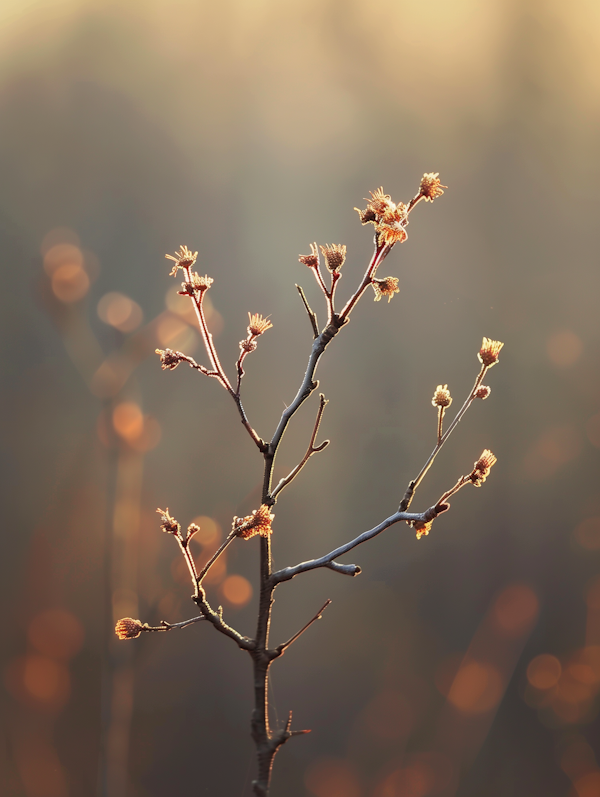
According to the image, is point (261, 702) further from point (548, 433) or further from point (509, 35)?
point (509, 35)

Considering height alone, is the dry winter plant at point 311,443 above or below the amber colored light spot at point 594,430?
below

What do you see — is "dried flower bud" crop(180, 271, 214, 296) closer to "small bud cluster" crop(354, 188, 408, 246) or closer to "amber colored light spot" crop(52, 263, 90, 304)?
"small bud cluster" crop(354, 188, 408, 246)

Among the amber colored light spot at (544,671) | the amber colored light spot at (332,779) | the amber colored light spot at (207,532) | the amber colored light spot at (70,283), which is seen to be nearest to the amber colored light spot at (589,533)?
the amber colored light spot at (544,671)

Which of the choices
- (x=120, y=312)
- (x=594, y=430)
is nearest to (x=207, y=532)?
(x=120, y=312)

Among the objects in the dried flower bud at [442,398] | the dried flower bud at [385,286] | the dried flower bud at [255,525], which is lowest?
the dried flower bud at [255,525]

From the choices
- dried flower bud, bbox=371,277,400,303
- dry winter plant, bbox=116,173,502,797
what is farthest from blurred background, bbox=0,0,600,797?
dried flower bud, bbox=371,277,400,303

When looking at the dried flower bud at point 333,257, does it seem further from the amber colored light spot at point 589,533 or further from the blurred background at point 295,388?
the amber colored light spot at point 589,533

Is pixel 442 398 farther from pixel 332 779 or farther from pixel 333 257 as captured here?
pixel 332 779

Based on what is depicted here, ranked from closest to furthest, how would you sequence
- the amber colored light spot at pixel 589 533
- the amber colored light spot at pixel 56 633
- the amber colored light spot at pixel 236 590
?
1. the amber colored light spot at pixel 56 633
2. the amber colored light spot at pixel 236 590
3. the amber colored light spot at pixel 589 533

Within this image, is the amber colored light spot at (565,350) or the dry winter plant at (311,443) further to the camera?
the amber colored light spot at (565,350)
